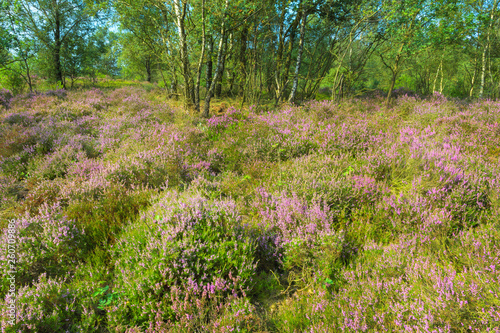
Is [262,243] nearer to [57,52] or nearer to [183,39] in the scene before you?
[183,39]

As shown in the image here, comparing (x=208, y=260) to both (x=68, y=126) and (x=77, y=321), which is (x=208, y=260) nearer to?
(x=77, y=321)

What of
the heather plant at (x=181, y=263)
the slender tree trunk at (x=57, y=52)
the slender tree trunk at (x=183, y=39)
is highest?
the slender tree trunk at (x=57, y=52)

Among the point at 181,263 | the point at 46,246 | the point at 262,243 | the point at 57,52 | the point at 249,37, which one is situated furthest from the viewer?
the point at 57,52

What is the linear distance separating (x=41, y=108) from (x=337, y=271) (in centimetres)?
1204

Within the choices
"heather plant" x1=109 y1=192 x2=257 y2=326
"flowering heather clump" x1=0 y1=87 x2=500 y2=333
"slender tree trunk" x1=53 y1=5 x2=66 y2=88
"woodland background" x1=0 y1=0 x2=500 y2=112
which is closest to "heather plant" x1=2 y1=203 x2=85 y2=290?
"flowering heather clump" x1=0 y1=87 x2=500 y2=333

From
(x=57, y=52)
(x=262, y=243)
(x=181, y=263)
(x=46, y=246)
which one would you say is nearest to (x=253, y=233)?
(x=262, y=243)

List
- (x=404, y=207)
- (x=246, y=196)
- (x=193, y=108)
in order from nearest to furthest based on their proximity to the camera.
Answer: (x=404, y=207)
(x=246, y=196)
(x=193, y=108)

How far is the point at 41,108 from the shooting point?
29.3 ft

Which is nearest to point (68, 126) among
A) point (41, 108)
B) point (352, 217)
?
point (41, 108)

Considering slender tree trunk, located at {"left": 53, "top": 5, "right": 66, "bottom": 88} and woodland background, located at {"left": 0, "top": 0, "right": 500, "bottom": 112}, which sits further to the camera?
slender tree trunk, located at {"left": 53, "top": 5, "right": 66, "bottom": 88}

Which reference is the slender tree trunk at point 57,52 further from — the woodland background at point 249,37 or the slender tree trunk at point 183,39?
the slender tree trunk at point 183,39

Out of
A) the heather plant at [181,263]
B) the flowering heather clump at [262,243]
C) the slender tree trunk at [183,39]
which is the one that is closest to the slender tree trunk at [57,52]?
the slender tree trunk at [183,39]

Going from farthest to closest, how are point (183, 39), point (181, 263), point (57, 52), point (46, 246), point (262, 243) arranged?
point (57, 52), point (183, 39), point (262, 243), point (46, 246), point (181, 263)

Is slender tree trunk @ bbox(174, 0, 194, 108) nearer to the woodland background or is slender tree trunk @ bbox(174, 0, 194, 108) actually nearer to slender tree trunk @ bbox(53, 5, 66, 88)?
the woodland background
